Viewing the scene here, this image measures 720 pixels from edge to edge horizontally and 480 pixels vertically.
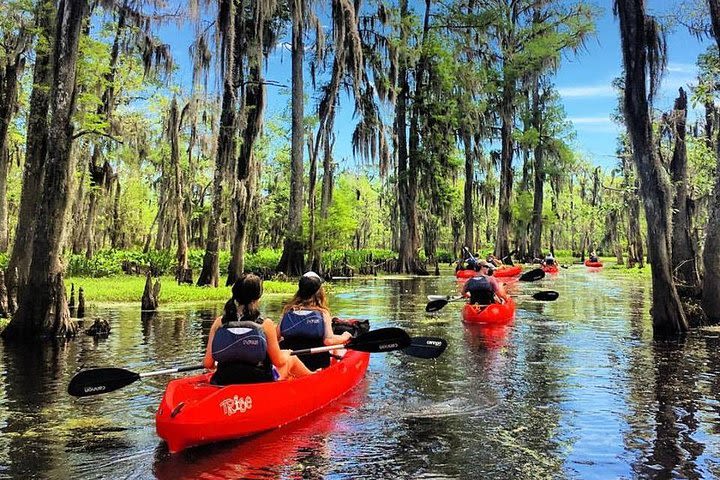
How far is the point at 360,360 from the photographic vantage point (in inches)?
349

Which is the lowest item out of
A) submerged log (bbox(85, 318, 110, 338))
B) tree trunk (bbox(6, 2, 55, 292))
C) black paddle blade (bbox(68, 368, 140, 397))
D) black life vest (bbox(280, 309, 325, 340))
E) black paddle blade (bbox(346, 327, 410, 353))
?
submerged log (bbox(85, 318, 110, 338))

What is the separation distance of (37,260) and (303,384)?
6.72m

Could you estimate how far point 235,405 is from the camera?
5.95 metres

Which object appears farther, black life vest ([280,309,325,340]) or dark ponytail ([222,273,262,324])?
black life vest ([280,309,325,340])

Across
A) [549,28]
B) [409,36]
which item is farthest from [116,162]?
[549,28]

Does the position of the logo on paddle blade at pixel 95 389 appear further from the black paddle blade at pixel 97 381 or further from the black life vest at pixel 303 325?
the black life vest at pixel 303 325

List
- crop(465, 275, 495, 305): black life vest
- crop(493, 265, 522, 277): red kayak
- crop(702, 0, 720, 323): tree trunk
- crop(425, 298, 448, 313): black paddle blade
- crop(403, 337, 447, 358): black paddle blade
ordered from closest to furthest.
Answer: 1. crop(403, 337, 447, 358): black paddle blade
2. crop(702, 0, 720, 323): tree trunk
3. crop(465, 275, 495, 305): black life vest
4. crop(425, 298, 448, 313): black paddle blade
5. crop(493, 265, 522, 277): red kayak

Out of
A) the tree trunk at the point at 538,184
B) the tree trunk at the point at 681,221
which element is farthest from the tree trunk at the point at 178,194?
the tree trunk at the point at 538,184

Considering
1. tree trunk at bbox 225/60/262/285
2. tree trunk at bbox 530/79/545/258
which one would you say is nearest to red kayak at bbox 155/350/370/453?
tree trunk at bbox 225/60/262/285

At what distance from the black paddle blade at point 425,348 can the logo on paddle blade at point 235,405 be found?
3032 millimetres

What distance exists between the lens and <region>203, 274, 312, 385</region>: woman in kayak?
6.09 meters

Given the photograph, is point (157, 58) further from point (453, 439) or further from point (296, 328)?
point (453, 439)

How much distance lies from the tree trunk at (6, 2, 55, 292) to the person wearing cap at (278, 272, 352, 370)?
9263mm

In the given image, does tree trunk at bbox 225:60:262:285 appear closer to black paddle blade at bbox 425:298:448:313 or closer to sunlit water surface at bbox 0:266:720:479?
black paddle blade at bbox 425:298:448:313
